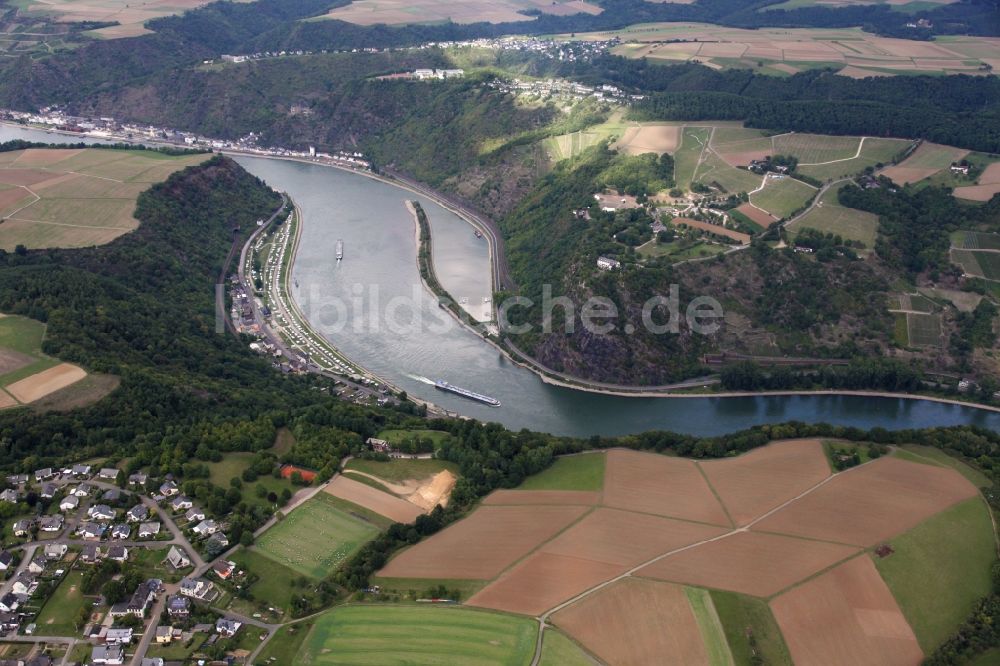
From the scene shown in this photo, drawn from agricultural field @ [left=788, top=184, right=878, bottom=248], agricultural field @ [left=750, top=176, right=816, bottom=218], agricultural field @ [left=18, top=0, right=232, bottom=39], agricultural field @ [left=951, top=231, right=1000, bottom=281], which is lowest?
agricultural field @ [left=951, top=231, right=1000, bottom=281]

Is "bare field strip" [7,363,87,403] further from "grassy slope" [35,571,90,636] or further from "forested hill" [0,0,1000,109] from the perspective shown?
"forested hill" [0,0,1000,109]

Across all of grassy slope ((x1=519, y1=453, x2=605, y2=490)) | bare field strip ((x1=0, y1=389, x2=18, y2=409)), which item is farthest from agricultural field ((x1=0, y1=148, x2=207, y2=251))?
grassy slope ((x1=519, y1=453, x2=605, y2=490))

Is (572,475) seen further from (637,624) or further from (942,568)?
(942,568)

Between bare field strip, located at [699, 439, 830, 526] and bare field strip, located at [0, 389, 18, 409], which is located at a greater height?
bare field strip, located at [0, 389, 18, 409]

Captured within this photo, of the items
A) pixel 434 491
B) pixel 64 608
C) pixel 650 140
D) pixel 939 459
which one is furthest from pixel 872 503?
pixel 650 140

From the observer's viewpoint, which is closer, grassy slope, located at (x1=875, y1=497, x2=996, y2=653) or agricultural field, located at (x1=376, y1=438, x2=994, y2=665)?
agricultural field, located at (x1=376, y1=438, x2=994, y2=665)

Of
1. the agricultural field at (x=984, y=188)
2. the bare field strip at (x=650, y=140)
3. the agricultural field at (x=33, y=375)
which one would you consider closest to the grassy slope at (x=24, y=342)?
the agricultural field at (x=33, y=375)

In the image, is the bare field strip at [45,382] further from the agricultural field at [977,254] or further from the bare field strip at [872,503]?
the agricultural field at [977,254]
